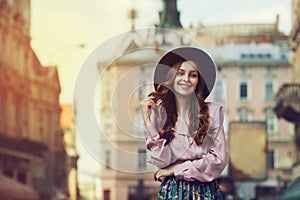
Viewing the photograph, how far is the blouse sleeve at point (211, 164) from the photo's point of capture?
371 cm

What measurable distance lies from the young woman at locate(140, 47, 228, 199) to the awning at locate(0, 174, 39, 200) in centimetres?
2307


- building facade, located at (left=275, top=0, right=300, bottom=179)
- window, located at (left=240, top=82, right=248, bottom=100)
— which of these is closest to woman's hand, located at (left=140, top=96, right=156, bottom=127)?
building facade, located at (left=275, top=0, right=300, bottom=179)

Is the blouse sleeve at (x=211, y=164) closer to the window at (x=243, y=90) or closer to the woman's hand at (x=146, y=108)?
the woman's hand at (x=146, y=108)

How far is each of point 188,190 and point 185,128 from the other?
184 mm

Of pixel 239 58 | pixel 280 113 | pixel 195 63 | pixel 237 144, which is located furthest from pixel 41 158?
pixel 195 63

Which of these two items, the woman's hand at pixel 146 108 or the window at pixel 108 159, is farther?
the window at pixel 108 159

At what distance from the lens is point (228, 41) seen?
176ft

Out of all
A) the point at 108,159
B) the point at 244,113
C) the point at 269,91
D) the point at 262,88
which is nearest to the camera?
the point at 108,159

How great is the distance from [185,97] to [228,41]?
50.1 m

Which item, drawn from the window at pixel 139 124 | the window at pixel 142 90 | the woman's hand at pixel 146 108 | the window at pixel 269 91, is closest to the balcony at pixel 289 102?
the window at pixel 269 91

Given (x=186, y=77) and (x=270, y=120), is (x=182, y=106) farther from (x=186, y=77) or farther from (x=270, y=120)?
(x=270, y=120)

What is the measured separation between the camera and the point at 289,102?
131 ft

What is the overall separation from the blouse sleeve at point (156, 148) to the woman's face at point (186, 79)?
5.5 inches

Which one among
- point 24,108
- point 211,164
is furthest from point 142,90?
point 24,108
